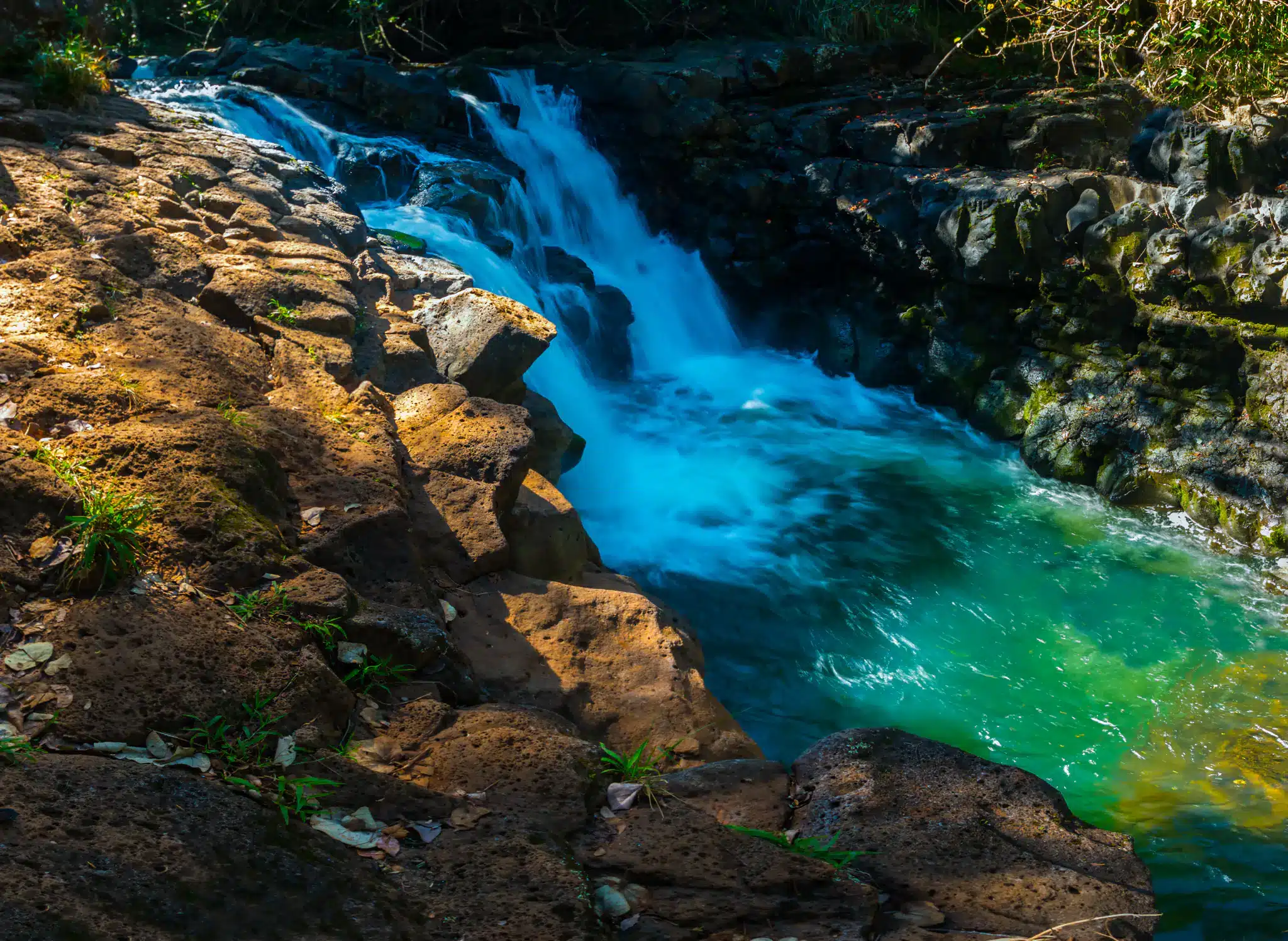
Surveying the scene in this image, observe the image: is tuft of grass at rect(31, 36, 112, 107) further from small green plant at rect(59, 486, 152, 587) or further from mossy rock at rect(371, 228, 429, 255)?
small green plant at rect(59, 486, 152, 587)

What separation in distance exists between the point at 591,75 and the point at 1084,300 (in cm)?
753

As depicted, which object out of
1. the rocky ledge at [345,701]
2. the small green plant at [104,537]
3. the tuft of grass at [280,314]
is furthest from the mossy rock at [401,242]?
the small green plant at [104,537]

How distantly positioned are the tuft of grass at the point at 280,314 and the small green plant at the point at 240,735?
275 cm

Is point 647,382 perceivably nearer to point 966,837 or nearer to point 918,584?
point 918,584

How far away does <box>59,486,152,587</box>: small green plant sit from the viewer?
8.79 ft

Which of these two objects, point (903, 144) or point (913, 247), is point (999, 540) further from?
point (903, 144)

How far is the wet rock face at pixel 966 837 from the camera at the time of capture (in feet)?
7.57

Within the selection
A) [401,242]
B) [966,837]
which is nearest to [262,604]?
[966,837]

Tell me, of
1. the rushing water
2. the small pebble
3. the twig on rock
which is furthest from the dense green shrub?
the small pebble

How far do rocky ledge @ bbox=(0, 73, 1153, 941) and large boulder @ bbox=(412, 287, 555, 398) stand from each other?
28.3 inches

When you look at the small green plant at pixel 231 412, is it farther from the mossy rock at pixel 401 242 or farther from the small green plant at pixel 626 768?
the mossy rock at pixel 401 242

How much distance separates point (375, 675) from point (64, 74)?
6.19 m

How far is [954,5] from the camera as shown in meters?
13.2

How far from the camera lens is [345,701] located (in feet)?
8.90
